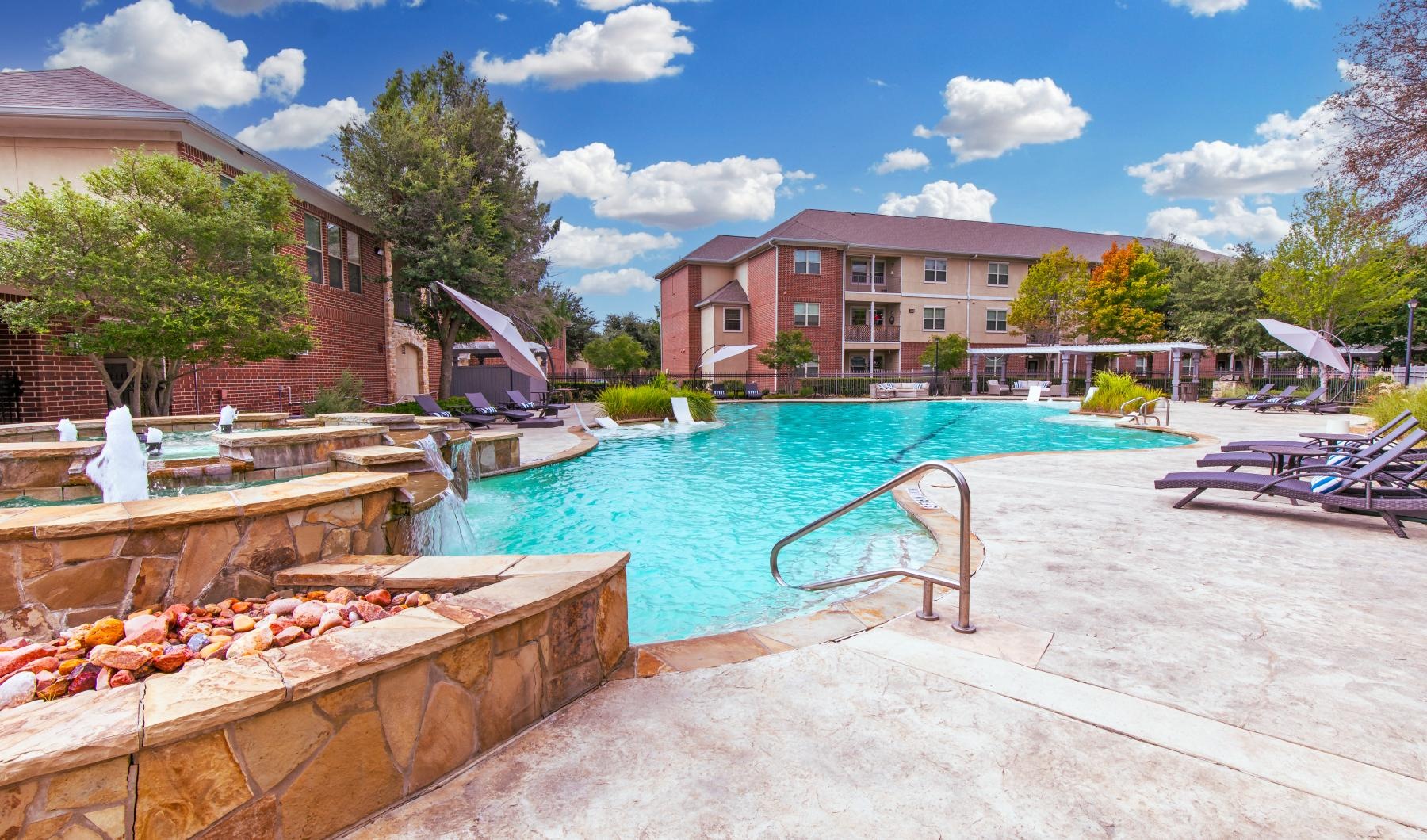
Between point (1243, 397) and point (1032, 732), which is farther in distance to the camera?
point (1243, 397)

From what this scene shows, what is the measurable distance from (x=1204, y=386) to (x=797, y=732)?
123 ft

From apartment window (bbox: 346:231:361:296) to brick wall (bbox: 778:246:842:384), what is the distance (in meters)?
20.6

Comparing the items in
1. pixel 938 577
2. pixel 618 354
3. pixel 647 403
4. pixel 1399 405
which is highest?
pixel 618 354

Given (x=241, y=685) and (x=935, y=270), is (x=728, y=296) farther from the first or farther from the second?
(x=241, y=685)

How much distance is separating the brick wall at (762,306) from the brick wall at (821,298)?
0.33m

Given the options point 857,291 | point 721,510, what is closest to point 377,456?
point 721,510

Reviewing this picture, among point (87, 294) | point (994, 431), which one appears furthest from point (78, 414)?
point (994, 431)

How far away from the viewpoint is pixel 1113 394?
1952 centimetres

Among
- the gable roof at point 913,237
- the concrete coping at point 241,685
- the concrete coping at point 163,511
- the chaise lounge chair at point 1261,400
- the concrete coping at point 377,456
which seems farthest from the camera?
the gable roof at point 913,237

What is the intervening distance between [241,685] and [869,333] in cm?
3611

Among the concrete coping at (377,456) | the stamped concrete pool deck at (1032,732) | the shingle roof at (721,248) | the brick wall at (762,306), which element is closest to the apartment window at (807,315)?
the brick wall at (762,306)

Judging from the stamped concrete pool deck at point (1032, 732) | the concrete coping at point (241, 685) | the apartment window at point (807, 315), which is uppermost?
the apartment window at point (807, 315)

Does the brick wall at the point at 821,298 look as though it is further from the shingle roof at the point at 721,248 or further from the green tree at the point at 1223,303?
the green tree at the point at 1223,303

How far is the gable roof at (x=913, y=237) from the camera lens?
1405 inches
